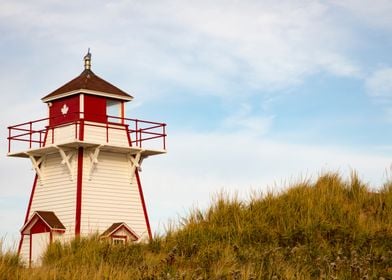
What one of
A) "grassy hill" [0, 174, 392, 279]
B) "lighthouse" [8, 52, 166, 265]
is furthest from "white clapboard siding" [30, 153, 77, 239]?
"grassy hill" [0, 174, 392, 279]

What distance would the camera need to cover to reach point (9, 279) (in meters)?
10.5

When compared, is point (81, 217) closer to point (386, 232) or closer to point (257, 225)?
point (257, 225)

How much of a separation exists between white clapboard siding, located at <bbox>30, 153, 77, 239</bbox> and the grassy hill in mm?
13775

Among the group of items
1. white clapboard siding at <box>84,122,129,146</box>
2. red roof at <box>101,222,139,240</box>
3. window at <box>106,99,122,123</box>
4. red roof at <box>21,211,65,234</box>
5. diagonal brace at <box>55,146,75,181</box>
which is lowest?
red roof at <box>101,222,139,240</box>

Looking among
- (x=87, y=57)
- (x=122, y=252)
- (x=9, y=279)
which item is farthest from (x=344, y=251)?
(x=87, y=57)

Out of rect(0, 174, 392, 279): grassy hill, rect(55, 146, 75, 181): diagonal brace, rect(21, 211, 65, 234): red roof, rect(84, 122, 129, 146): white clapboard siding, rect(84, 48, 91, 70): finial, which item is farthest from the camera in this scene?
rect(84, 48, 91, 70): finial

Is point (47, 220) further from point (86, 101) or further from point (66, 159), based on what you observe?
point (86, 101)

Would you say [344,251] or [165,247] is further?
[165,247]

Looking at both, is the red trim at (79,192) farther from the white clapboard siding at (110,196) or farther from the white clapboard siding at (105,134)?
the white clapboard siding at (105,134)

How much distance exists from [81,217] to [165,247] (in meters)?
14.7

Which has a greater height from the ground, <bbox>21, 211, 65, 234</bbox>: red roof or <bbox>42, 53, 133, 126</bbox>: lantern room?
<bbox>42, 53, 133, 126</bbox>: lantern room

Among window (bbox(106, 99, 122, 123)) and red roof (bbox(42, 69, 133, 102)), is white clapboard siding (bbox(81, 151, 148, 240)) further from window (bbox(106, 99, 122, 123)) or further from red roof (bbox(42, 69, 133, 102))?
red roof (bbox(42, 69, 133, 102))

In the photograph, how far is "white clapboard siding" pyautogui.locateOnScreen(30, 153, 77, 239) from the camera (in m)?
28.5

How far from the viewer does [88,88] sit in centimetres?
2988
